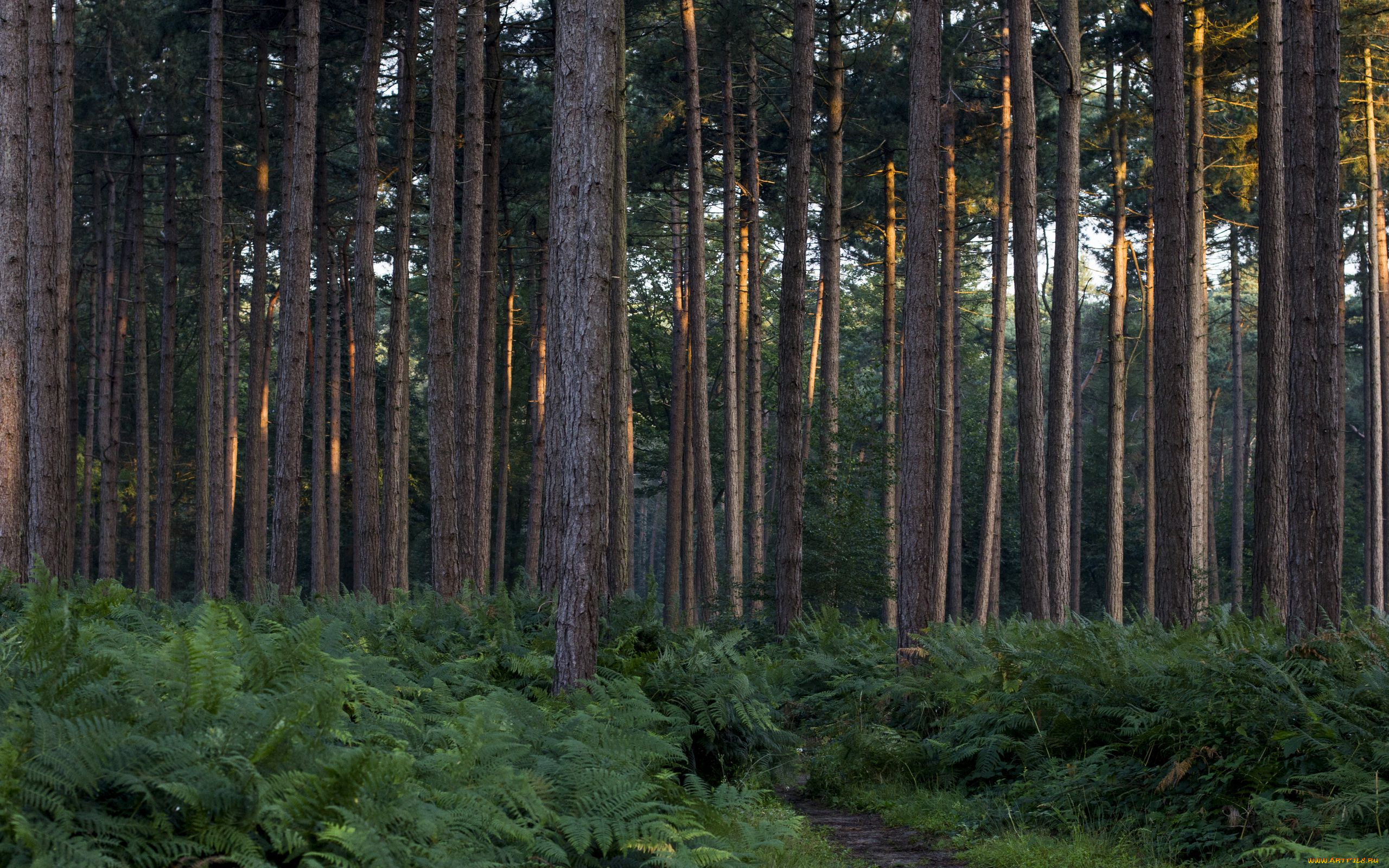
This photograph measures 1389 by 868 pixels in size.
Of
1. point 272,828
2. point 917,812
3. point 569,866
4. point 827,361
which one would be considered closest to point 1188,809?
point 917,812

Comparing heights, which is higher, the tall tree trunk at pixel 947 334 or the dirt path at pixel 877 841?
the tall tree trunk at pixel 947 334

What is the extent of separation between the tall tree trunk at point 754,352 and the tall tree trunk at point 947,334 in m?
4.26

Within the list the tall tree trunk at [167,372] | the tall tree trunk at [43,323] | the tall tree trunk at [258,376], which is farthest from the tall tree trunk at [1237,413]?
the tall tree trunk at [43,323]

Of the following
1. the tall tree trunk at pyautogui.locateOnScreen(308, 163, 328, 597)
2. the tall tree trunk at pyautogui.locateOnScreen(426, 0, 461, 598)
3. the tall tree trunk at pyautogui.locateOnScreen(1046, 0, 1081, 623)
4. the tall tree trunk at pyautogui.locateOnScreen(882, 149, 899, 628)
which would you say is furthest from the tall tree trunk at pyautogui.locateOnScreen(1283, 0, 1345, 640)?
the tall tree trunk at pyautogui.locateOnScreen(308, 163, 328, 597)

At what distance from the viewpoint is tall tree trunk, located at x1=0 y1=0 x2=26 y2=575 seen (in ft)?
36.2

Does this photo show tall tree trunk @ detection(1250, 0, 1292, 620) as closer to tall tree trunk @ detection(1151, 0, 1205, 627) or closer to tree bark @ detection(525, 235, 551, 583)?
tall tree trunk @ detection(1151, 0, 1205, 627)

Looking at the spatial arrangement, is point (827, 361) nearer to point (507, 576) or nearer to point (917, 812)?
point (917, 812)

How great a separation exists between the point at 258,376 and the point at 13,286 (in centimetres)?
1748

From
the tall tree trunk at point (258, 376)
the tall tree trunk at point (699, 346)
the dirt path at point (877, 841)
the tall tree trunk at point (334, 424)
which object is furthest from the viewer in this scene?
the tall tree trunk at point (334, 424)

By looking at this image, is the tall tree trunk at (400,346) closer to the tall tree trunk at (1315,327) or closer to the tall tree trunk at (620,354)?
the tall tree trunk at (620,354)

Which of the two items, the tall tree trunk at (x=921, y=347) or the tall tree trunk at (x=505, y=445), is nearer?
the tall tree trunk at (x=921, y=347)

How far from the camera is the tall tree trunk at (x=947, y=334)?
81.6 feet

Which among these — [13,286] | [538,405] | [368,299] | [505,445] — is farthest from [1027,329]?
[505,445]

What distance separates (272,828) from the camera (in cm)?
348
